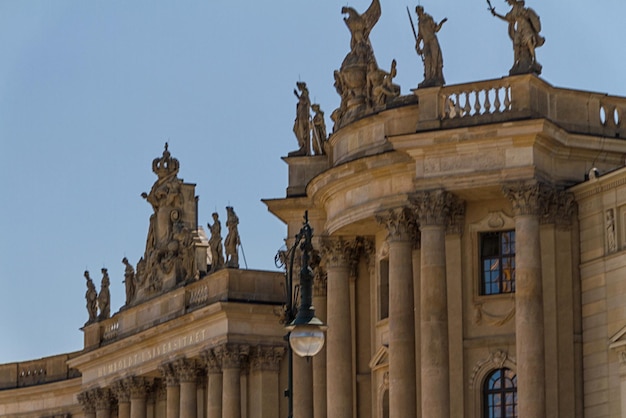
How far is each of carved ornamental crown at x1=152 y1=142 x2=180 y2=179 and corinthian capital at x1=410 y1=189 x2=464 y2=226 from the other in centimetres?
2576

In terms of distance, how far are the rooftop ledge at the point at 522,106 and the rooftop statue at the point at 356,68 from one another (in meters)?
4.29

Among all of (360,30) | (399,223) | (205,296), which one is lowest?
(205,296)

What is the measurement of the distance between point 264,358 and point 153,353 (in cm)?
727

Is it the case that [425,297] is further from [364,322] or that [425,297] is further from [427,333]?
[364,322]

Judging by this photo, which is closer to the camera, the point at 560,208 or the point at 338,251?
the point at 560,208

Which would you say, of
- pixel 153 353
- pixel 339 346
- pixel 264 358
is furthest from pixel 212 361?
pixel 339 346

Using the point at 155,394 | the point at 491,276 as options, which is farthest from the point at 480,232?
the point at 155,394

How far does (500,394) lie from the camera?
198 feet

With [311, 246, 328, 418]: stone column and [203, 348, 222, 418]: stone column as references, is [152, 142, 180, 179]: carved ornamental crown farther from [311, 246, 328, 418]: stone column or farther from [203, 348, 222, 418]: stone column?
[311, 246, 328, 418]: stone column

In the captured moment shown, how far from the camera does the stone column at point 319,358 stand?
67.8 metres

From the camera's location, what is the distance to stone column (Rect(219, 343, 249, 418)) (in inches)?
3056

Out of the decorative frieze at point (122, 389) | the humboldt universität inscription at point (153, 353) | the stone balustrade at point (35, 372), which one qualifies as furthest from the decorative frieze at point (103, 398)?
the stone balustrade at point (35, 372)

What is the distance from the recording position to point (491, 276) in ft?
200

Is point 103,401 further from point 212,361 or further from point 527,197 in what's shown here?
point 527,197
